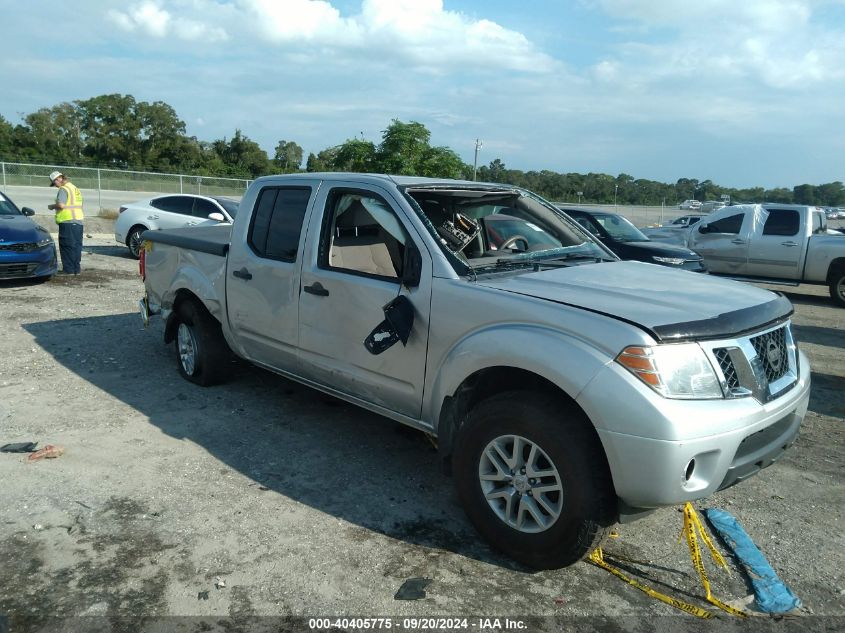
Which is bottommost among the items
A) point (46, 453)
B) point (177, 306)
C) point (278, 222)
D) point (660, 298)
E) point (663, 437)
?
point (46, 453)

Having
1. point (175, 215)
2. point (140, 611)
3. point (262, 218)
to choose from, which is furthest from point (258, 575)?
point (175, 215)

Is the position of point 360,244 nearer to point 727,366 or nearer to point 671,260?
point 727,366

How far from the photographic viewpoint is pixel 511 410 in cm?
330

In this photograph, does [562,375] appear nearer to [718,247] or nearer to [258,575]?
[258,575]

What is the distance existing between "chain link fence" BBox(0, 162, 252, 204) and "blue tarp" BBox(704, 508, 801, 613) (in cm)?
→ 2663

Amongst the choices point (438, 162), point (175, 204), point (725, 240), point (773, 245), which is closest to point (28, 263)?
point (175, 204)

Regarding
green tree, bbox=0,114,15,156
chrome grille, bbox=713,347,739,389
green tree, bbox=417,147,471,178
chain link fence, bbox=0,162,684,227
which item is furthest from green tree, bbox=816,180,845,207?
green tree, bbox=0,114,15,156

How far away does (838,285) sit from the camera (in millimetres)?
12875

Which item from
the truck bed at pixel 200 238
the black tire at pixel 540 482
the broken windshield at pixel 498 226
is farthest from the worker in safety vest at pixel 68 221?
the black tire at pixel 540 482

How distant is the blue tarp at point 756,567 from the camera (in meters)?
3.17

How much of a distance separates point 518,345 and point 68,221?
10687 millimetres

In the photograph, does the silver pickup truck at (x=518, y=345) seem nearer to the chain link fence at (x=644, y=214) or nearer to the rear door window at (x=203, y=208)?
the rear door window at (x=203, y=208)

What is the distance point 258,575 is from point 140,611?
1.76 ft

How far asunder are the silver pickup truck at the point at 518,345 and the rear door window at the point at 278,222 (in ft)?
0.06
